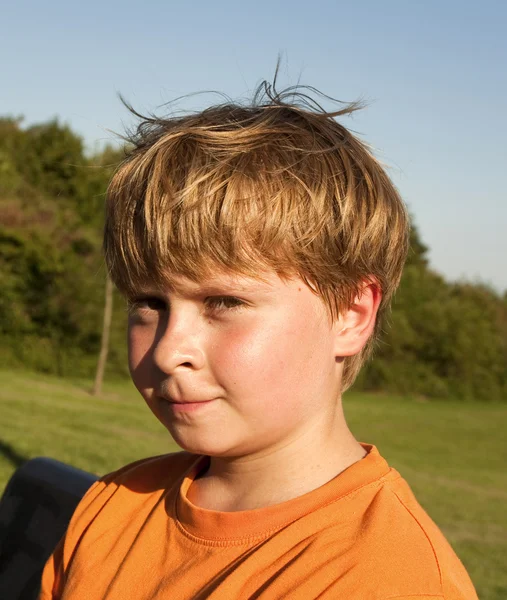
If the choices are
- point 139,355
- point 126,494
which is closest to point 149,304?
point 139,355

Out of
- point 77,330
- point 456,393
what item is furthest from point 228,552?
point 456,393

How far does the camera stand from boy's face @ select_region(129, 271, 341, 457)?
53.0 inches

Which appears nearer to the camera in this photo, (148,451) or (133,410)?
(148,451)

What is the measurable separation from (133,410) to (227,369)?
1467 cm

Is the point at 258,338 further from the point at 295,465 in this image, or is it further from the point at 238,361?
the point at 295,465

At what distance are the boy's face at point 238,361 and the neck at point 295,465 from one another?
0.12 feet

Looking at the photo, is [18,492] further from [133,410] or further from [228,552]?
[133,410]

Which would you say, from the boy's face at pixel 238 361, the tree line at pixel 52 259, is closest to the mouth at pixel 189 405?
the boy's face at pixel 238 361

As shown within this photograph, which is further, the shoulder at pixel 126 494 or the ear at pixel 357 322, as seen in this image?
the shoulder at pixel 126 494

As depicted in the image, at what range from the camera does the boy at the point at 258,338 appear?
132 cm

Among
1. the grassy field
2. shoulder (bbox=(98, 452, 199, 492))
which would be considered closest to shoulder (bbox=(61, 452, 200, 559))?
shoulder (bbox=(98, 452, 199, 492))

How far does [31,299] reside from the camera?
20297mm

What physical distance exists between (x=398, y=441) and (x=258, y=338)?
50.7 ft

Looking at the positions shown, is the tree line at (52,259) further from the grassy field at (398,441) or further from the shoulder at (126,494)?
the shoulder at (126,494)
